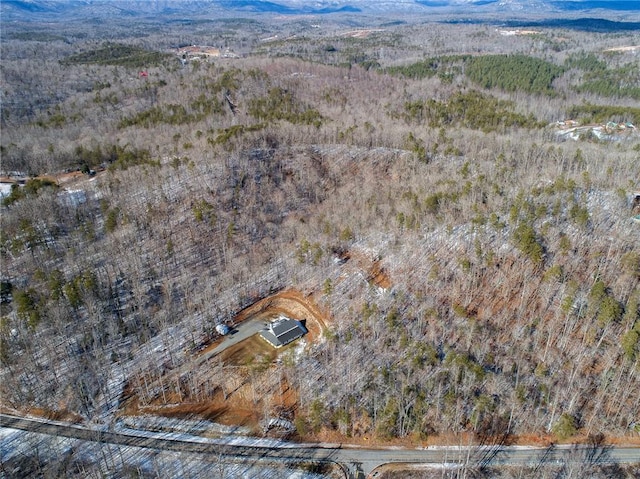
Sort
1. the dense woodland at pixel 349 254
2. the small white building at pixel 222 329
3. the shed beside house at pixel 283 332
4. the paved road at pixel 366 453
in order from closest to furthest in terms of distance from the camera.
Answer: the paved road at pixel 366 453 → the dense woodland at pixel 349 254 → the shed beside house at pixel 283 332 → the small white building at pixel 222 329

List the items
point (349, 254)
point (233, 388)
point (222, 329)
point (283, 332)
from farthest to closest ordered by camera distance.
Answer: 1. point (349, 254)
2. point (222, 329)
3. point (283, 332)
4. point (233, 388)

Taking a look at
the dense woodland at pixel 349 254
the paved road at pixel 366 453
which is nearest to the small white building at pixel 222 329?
the dense woodland at pixel 349 254

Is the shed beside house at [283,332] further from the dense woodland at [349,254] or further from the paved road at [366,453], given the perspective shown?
the paved road at [366,453]

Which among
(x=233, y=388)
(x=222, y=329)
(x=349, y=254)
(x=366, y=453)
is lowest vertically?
(x=233, y=388)

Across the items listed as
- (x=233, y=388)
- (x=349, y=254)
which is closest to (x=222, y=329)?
(x=233, y=388)

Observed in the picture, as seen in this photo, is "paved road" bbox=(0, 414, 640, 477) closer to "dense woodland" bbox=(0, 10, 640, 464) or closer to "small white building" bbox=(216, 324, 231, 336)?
"dense woodland" bbox=(0, 10, 640, 464)

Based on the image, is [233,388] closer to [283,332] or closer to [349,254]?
[283,332]
